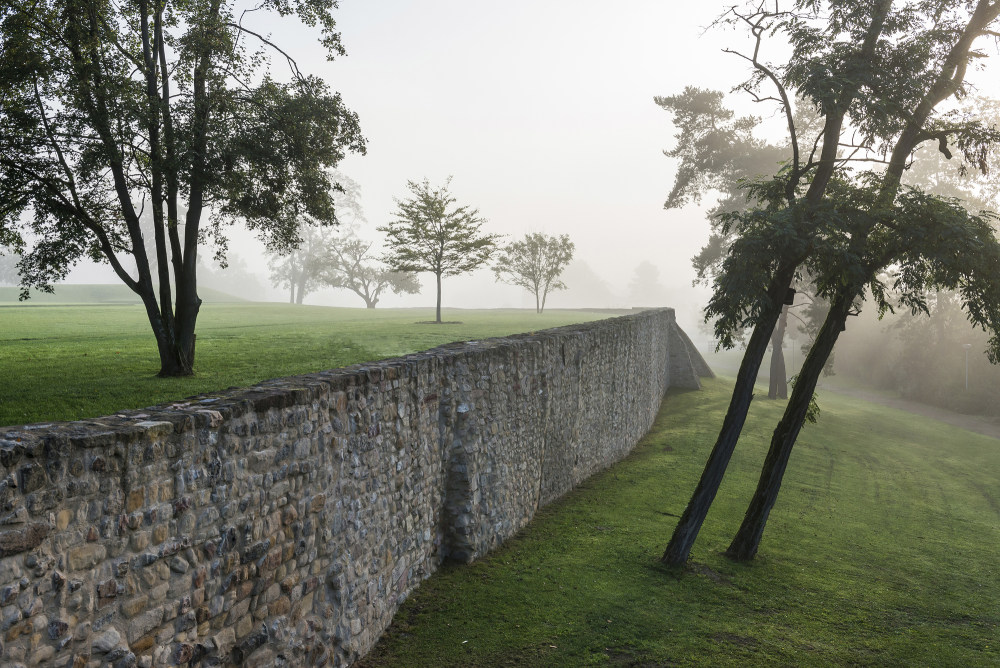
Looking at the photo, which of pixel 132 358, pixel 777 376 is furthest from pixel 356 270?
pixel 132 358

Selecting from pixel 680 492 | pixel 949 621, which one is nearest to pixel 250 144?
pixel 680 492

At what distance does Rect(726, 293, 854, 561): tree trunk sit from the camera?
38.6 feet

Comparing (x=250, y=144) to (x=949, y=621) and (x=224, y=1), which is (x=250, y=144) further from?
(x=949, y=621)

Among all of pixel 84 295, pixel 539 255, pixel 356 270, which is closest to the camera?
pixel 539 255

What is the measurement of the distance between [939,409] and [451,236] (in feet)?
83.7

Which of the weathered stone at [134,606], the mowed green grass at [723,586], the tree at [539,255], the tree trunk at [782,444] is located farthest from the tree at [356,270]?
the weathered stone at [134,606]

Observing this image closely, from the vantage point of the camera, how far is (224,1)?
14.6 m

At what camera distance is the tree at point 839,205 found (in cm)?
1030

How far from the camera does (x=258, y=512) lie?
17.7ft

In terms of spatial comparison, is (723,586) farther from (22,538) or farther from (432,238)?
(432,238)

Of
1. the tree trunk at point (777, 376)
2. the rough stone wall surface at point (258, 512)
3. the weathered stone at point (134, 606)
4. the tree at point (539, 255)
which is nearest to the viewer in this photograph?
the rough stone wall surface at point (258, 512)

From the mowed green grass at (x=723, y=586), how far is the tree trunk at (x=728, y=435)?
466 mm

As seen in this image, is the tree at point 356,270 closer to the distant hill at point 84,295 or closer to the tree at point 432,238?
the distant hill at point 84,295

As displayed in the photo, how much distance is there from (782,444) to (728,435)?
1.26m
